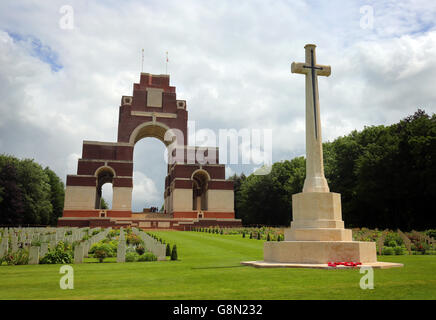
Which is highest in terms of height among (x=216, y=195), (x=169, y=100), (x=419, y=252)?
(x=169, y=100)

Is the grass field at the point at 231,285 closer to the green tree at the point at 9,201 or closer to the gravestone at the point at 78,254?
the gravestone at the point at 78,254

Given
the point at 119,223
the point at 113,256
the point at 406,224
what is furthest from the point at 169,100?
the point at 113,256

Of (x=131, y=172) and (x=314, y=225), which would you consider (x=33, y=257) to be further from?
(x=131, y=172)

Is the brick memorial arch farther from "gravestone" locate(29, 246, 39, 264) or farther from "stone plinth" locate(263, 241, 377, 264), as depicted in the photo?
"stone plinth" locate(263, 241, 377, 264)

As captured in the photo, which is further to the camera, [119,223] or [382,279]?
[119,223]

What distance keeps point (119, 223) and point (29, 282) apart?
124 ft

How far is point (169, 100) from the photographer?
184 ft

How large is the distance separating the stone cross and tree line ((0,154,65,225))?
4424 centimetres

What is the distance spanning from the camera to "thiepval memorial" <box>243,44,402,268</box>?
8961 mm

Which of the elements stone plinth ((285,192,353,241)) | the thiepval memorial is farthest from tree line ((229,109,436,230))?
stone plinth ((285,192,353,241))

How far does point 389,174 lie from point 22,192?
4652 cm

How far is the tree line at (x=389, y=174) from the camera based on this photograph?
28984 millimetres
